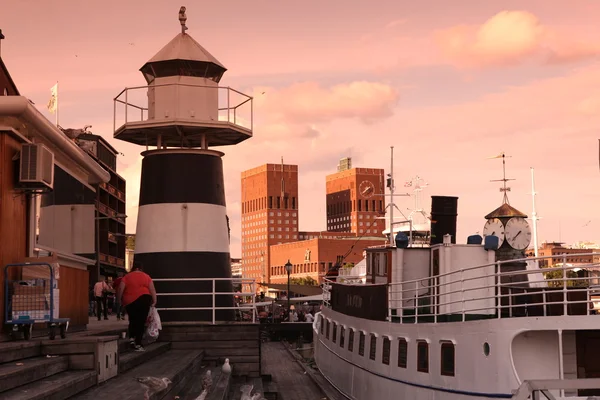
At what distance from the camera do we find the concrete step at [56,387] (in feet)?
34.5

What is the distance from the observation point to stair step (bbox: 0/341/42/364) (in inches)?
500

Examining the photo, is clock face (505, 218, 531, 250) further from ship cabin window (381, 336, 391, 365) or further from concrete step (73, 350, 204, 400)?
concrete step (73, 350, 204, 400)

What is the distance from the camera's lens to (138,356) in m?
17.9

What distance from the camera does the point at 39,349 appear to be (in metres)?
14.1

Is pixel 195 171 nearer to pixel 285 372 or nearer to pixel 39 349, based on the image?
pixel 285 372

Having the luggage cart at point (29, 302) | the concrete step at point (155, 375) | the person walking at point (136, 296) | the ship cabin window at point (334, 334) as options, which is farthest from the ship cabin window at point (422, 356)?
the ship cabin window at point (334, 334)

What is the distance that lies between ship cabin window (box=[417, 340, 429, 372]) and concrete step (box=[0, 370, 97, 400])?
26.9ft

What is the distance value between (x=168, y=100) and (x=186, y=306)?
6240 mm

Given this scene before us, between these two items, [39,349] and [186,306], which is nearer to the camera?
[39,349]

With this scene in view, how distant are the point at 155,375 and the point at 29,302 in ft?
8.80

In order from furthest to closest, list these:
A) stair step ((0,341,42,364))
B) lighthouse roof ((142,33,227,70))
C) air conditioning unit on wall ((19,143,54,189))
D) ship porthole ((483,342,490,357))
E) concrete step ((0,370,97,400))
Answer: lighthouse roof ((142,33,227,70)), air conditioning unit on wall ((19,143,54,189)), ship porthole ((483,342,490,357)), stair step ((0,341,42,364)), concrete step ((0,370,97,400))

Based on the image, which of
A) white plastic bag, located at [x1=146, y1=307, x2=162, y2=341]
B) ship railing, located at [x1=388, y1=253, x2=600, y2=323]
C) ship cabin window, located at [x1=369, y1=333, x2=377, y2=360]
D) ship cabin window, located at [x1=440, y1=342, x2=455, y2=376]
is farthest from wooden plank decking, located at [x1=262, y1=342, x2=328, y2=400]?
ship cabin window, located at [x1=440, y1=342, x2=455, y2=376]

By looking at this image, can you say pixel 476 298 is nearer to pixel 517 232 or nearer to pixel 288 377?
pixel 288 377

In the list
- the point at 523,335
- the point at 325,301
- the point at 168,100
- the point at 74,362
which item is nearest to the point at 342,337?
the point at 325,301
